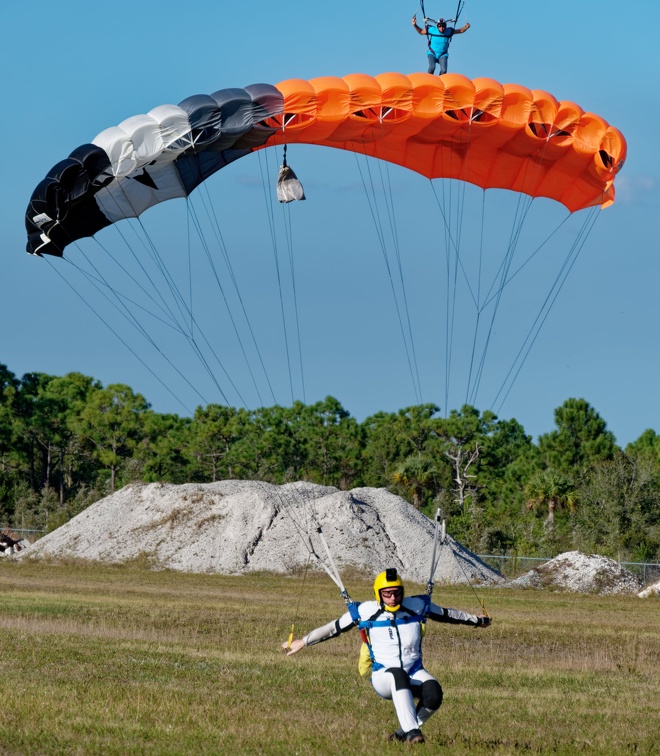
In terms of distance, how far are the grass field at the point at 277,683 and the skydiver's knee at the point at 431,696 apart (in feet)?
1.32

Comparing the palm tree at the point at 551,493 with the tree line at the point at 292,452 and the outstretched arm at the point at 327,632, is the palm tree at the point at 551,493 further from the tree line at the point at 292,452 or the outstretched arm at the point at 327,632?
the outstretched arm at the point at 327,632

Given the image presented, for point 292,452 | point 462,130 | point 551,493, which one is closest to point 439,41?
point 462,130

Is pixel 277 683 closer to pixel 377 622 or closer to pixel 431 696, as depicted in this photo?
pixel 377 622

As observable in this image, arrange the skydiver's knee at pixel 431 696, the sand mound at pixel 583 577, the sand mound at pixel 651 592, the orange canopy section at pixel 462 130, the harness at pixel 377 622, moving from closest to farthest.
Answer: the skydiver's knee at pixel 431 696 < the harness at pixel 377 622 < the orange canopy section at pixel 462 130 < the sand mound at pixel 651 592 < the sand mound at pixel 583 577

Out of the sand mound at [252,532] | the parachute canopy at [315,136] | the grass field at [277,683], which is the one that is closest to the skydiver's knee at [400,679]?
the grass field at [277,683]

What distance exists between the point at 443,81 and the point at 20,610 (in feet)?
48.4

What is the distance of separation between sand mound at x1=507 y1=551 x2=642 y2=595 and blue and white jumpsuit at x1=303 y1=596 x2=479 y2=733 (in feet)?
108

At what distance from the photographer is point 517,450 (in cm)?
8275

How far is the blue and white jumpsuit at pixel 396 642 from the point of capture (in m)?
11.1

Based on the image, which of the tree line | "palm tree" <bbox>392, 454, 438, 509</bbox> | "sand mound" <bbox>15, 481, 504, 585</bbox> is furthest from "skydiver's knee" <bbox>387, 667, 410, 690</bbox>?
"palm tree" <bbox>392, 454, 438, 509</bbox>

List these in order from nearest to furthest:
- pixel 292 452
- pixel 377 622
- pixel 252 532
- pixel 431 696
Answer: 1. pixel 431 696
2. pixel 377 622
3. pixel 252 532
4. pixel 292 452

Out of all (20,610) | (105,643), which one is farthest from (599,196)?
(20,610)

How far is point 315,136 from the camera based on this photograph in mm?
19281

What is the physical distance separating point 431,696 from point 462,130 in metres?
11.2
